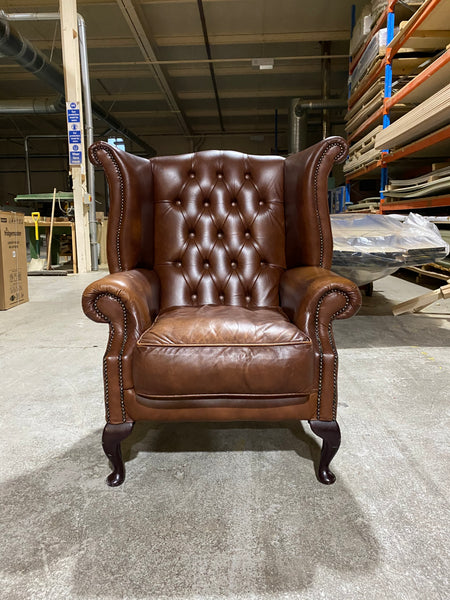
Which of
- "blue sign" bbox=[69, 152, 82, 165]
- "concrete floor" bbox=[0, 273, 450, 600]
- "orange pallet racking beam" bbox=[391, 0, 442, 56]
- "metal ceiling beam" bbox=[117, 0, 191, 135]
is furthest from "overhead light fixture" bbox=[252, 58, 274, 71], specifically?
"concrete floor" bbox=[0, 273, 450, 600]

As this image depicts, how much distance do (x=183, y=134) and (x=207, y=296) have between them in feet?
35.5

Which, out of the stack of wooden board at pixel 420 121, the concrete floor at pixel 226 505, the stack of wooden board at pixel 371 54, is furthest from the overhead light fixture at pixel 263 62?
the concrete floor at pixel 226 505

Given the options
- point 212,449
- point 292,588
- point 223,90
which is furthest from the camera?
point 223,90

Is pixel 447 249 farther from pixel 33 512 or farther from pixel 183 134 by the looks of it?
pixel 183 134

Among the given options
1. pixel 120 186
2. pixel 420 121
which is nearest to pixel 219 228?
pixel 120 186

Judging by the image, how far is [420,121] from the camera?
3.14 meters

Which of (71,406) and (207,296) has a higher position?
(207,296)

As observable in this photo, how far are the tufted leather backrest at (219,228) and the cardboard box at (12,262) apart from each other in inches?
83.6

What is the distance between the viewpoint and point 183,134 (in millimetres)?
11203

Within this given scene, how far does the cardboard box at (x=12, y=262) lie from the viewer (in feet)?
10.2

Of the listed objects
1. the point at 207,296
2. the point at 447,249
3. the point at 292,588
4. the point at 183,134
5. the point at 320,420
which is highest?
the point at 183,134

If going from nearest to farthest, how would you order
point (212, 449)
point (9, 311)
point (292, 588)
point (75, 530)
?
point (292, 588), point (75, 530), point (212, 449), point (9, 311)

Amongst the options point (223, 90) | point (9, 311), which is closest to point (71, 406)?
point (9, 311)

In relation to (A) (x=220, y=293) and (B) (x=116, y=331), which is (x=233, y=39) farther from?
(B) (x=116, y=331)
